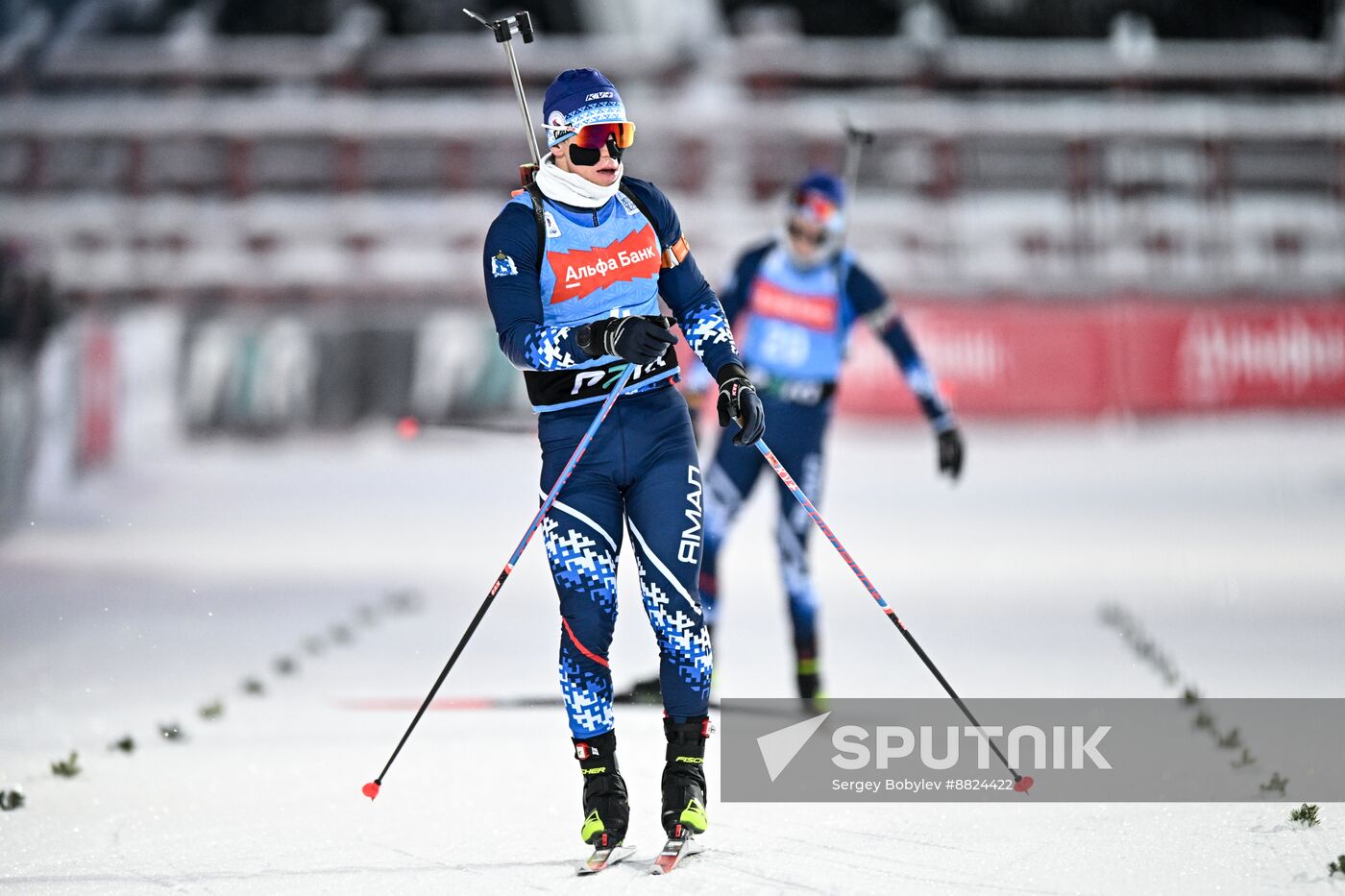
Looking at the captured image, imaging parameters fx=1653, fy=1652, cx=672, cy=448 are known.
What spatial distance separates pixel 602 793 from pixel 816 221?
313 centimetres

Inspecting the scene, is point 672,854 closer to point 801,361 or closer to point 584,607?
point 584,607

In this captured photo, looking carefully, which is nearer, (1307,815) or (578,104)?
(578,104)

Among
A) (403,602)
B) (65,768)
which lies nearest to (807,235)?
(65,768)

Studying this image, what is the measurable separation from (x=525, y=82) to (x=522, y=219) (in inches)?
619

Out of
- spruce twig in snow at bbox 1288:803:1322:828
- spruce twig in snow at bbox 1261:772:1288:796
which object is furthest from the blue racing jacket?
spruce twig in snow at bbox 1261:772:1288:796

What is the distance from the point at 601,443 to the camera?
4.34 meters

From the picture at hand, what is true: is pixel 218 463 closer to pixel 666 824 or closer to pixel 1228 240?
pixel 1228 240

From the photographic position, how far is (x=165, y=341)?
16.6 meters

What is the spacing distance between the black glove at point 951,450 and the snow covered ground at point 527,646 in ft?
3.08

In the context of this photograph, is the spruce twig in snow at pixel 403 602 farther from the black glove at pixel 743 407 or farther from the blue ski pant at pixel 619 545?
the black glove at pixel 743 407

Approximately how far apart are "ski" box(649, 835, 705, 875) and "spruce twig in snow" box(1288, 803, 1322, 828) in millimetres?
1635

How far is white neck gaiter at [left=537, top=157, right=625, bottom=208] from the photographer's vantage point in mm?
4305

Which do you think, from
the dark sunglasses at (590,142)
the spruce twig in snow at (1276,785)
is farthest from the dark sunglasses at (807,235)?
the spruce twig in snow at (1276,785)

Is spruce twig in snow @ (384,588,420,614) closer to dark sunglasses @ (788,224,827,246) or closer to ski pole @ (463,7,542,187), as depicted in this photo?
dark sunglasses @ (788,224,827,246)
